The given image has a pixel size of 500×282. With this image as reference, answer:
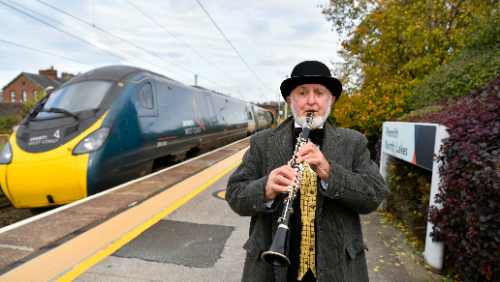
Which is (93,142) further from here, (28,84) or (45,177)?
(28,84)

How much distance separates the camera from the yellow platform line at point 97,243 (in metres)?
2.82

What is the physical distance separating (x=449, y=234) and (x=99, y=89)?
639 centimetres

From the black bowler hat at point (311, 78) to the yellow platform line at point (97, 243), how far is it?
2671 millimetres

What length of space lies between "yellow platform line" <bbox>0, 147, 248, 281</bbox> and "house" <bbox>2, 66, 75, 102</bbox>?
4644cm

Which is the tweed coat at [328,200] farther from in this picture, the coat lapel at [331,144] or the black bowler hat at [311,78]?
the black bowler hat at [311,78]

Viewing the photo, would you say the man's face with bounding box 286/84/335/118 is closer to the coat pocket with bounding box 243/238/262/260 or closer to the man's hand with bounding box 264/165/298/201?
the man's hand with bounding box 264/165/298/201

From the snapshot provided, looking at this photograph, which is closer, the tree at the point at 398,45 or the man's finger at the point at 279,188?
the man's finger at the point at 279,188

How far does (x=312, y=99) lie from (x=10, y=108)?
39.3 metres

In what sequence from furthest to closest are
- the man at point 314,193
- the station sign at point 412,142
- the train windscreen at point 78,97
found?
the train windscreen at point 78,97 → the station sign at point 412,142 → the man at point 314,193

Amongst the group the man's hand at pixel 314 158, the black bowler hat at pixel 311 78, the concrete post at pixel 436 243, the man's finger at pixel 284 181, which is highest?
the black bowler hat at pixel 311 78

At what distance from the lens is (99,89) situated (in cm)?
635

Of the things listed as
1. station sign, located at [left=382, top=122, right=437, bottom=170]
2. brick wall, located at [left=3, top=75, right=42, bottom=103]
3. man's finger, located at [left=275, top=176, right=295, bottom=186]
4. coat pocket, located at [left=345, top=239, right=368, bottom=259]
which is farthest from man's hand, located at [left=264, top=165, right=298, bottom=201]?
brick wall, located at [left=3, top=75, right=42, bottom=103]

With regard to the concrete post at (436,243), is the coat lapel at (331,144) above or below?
above

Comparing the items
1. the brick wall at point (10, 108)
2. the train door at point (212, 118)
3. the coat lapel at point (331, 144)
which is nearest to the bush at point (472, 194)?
the coat lapel at point (331, 144)
